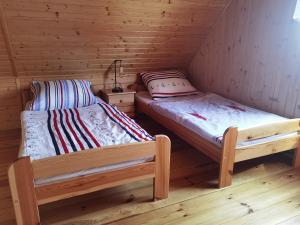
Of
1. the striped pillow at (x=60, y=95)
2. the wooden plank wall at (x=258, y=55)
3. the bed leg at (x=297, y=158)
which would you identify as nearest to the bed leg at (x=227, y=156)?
the bed leg at (x=297, y=158)

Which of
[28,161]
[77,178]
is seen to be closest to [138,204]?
[77,178]

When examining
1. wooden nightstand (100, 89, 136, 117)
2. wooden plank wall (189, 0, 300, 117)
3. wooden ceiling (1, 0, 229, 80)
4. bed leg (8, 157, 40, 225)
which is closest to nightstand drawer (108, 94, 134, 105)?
wooden nightstand (100, 89, 136, 117)

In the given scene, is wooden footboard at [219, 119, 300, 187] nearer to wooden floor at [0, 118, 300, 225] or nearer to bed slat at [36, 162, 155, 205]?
wooden floor at [0, 118, 300, 225]

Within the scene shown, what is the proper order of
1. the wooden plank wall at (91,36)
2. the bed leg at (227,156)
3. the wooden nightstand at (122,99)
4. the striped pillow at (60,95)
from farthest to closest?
the wooden nightstand at (122,99)
the striped pillow at (60,95)
the wooden plank wall at (91,36)
the bed leg at (227,156)

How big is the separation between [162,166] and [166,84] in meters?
1.86

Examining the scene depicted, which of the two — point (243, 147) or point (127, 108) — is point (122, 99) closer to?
point (127, 108)

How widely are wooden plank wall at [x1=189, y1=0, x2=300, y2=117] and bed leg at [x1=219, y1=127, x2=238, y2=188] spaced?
950 millimetres

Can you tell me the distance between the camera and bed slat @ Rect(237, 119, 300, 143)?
207cm

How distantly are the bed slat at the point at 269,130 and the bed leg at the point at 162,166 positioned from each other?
62 cm

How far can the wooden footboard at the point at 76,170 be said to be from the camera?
151 cm

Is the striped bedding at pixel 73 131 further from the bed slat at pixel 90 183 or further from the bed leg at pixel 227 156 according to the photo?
the bed leg at pixel 227 156

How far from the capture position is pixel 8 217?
1754 millimetres

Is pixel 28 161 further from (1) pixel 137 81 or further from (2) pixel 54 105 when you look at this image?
(1) pixel 137 81

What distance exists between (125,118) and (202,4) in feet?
5.35
